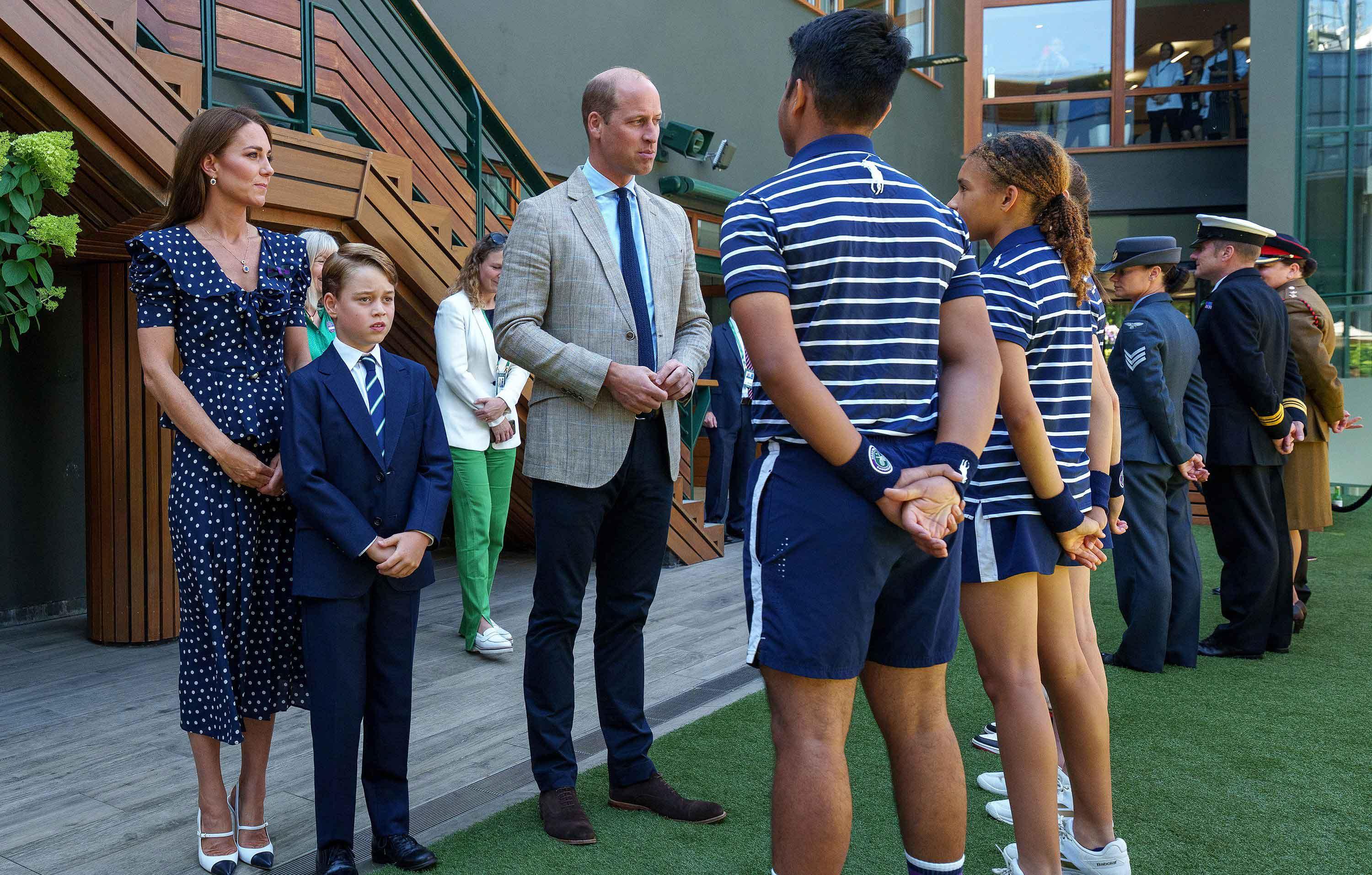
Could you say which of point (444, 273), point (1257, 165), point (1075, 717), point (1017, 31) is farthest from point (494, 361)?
point (1017, 31)

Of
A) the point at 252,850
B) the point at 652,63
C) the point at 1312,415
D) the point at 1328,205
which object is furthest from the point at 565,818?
the point at 1328,205

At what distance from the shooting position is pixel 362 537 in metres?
2.44

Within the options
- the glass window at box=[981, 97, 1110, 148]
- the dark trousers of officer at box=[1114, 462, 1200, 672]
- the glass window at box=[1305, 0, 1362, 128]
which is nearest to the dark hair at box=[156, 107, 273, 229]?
the dark trousers of officer at box=[1114, 462, 1200, 672]

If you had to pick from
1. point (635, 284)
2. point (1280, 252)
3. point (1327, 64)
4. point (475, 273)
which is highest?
point (1327, 64)

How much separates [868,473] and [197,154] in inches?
74.6

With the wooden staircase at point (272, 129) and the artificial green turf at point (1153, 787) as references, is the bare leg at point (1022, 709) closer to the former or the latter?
the artificial green turf at point (1153, 787)

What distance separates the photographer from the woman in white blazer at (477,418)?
4531 millimetres

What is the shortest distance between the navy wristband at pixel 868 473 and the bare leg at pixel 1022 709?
63cm

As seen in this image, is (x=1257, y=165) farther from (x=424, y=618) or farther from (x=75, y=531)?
(x=75, y=531)

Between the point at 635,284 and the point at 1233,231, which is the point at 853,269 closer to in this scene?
the point at 635,284

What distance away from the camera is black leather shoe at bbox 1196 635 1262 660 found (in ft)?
15.5

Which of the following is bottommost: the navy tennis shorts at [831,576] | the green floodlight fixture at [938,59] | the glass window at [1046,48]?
the navy tennis shorts at [831,576]

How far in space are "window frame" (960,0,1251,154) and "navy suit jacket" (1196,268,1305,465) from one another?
440 inches

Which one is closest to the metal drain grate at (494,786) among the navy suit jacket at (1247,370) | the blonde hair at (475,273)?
the blonde hair at (475,273)
